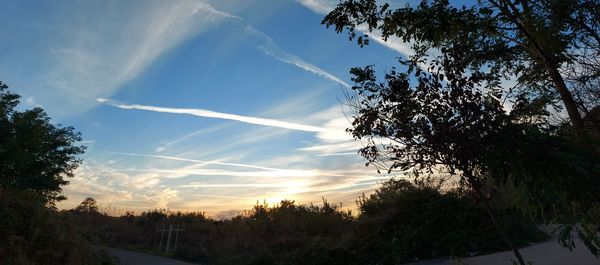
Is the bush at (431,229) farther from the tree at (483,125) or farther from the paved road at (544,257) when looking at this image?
the tree at (483,125)

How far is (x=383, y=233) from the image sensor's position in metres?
12.9

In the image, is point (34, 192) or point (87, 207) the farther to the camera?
point (87, 207)

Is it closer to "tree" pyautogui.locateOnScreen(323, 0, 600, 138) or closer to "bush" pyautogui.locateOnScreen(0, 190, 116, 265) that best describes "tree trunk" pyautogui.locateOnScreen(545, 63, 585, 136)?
"tree" pyautogui.locateOnScreen(323, 0, 600, 138)

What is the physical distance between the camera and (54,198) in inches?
A: 1211

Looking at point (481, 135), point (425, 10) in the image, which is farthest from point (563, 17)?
point (481, 135)

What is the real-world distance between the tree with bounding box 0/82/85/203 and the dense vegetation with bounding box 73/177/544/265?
15.0 meters

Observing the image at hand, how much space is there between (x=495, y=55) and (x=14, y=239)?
1202 centimetres

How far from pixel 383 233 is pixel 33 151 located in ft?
88.0

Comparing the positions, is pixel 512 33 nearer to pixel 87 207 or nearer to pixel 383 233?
pixel 383 233

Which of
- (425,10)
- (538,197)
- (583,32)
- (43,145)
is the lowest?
(538,197)

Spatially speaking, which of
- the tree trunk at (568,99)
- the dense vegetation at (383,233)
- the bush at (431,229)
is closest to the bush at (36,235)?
the dense vegetation at (383,233)

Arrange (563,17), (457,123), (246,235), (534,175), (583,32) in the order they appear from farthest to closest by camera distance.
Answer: (246,235)
(583,32)
(563,17)
(534,175)
(457,123)

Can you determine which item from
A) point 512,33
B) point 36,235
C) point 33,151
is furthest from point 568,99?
point 33,151

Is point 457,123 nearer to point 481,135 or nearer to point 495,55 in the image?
point 481,135
